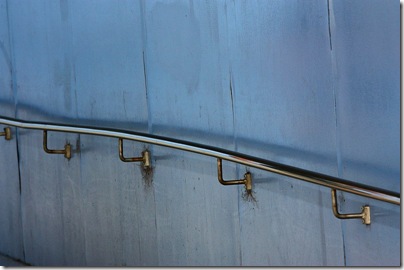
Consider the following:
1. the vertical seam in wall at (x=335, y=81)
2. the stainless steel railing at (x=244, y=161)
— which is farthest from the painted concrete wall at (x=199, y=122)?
the stainless steel railing at (x=244, y=161)

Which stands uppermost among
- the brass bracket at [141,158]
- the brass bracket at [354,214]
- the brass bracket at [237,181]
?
the brass bracket at [141,158]

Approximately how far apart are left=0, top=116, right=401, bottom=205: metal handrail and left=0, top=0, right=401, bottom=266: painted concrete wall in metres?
0.21

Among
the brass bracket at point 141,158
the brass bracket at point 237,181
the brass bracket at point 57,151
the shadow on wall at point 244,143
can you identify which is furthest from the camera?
the brass bracket at point 57,151

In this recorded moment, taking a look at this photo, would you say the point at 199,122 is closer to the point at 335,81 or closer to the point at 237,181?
the point at 237,181

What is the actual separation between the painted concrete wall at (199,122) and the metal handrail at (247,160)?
206mm

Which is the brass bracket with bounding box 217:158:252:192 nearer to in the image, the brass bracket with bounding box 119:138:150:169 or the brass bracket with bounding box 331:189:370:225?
the brass bracket with bounding box 331:189:370:225

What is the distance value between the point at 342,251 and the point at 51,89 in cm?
240

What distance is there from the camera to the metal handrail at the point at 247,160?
2613 mm

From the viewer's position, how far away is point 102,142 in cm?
452

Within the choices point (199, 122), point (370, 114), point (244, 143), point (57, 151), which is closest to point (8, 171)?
point (57, 151)

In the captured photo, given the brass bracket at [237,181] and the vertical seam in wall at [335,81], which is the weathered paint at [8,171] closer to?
the brass bracket at [237,181]

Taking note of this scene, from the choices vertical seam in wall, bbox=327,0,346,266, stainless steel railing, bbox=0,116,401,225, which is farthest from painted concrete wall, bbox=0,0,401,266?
stainless steel railing, bbox=0,116,401,225

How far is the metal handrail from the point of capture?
2613 mm

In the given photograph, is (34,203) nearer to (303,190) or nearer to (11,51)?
(11,51)
